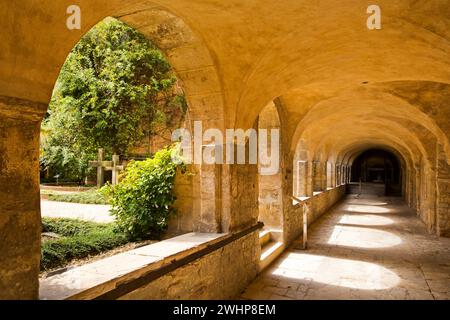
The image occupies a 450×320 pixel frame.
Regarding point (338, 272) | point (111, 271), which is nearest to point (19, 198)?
point (111, 271)

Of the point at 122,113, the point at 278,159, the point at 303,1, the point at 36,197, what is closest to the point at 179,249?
the point at 36,197

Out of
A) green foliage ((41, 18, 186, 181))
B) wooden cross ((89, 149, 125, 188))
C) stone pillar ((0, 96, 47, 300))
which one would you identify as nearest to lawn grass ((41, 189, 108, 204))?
wooden cross ((89, 149, 125, 188))

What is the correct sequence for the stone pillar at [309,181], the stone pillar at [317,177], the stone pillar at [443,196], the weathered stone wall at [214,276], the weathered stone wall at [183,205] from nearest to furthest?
the weathered stone wall at [214,276] < the weathered stone wall at [183,205] < the stone pillar at [443,196] < the stone pillar at [309,181] < the stone pillar at [317,177]

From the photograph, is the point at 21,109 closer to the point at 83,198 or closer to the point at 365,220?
the point at 83,198

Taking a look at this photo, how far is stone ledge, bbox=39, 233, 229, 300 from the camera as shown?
6.80ft

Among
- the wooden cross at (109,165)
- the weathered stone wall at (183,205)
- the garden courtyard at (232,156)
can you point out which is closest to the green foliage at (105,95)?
the wooden cross at (109,165)

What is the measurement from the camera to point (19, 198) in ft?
5.90

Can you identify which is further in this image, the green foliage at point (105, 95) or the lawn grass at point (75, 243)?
the green foliage at point (105, 95)

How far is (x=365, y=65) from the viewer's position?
4.80 m

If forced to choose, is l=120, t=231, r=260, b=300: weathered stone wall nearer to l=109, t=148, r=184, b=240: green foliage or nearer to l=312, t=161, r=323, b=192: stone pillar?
l=109, t=148, r=184, b=240: green foliage

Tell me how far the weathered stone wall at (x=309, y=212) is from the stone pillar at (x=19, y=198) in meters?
5.94

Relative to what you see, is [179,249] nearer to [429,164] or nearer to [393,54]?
[393,54]

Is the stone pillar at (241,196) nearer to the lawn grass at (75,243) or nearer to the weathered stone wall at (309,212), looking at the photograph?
the lawn grass at (75,243)

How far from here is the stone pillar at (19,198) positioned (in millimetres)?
1718
